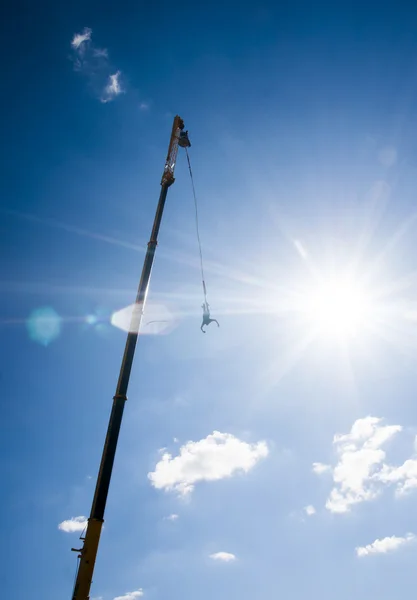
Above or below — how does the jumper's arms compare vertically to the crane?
above

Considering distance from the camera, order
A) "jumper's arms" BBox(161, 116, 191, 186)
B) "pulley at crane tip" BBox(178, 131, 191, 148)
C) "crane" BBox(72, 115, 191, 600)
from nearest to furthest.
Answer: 1. "crane" BBox(72, 115, 191, 600)
2. "jumper's arms" BBox(161, 116, 191, 186)
3. "pulley at crane tip" BBox(178, 131, 191, 148)

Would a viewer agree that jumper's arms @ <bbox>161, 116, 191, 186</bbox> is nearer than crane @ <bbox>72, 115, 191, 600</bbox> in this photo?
No

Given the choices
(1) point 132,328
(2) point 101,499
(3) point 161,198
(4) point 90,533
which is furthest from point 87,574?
(3) point 161,198

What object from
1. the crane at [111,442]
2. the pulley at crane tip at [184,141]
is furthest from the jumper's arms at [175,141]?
the crane at [111,442]

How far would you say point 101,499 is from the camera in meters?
12.4

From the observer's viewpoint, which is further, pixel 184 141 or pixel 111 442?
pixel 184 141

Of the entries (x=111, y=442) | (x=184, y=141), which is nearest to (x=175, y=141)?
(x=184, y=141)

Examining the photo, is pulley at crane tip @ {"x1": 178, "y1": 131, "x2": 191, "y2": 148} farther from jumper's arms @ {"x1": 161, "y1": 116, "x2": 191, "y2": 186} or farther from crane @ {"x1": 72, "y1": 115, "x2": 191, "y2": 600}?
crane @ {"x1": 72, "y1": 115, "x2": 191, "y2": 600}

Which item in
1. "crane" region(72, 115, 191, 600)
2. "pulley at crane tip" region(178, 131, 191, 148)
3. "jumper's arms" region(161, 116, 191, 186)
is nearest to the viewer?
"crane" region(72, 115, 191, 600)

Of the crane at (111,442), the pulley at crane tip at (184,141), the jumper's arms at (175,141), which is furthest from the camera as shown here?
the pulley at crane tip at (184,141)

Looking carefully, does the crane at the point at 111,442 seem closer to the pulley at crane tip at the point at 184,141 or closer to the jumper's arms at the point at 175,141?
the jumper's arms at the point at 175,141

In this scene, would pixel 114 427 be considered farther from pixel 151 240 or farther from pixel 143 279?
pixel 151 240

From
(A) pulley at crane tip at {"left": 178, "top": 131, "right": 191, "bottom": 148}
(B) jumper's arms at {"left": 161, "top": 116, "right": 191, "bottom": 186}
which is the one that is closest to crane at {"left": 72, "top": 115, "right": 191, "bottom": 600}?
(B) jumper's arms at {"left": 161, "top": 116, "right": 191, "bottom": 186}

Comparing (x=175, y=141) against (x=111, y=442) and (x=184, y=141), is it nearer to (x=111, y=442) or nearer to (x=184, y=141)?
(x=184, y=141)
